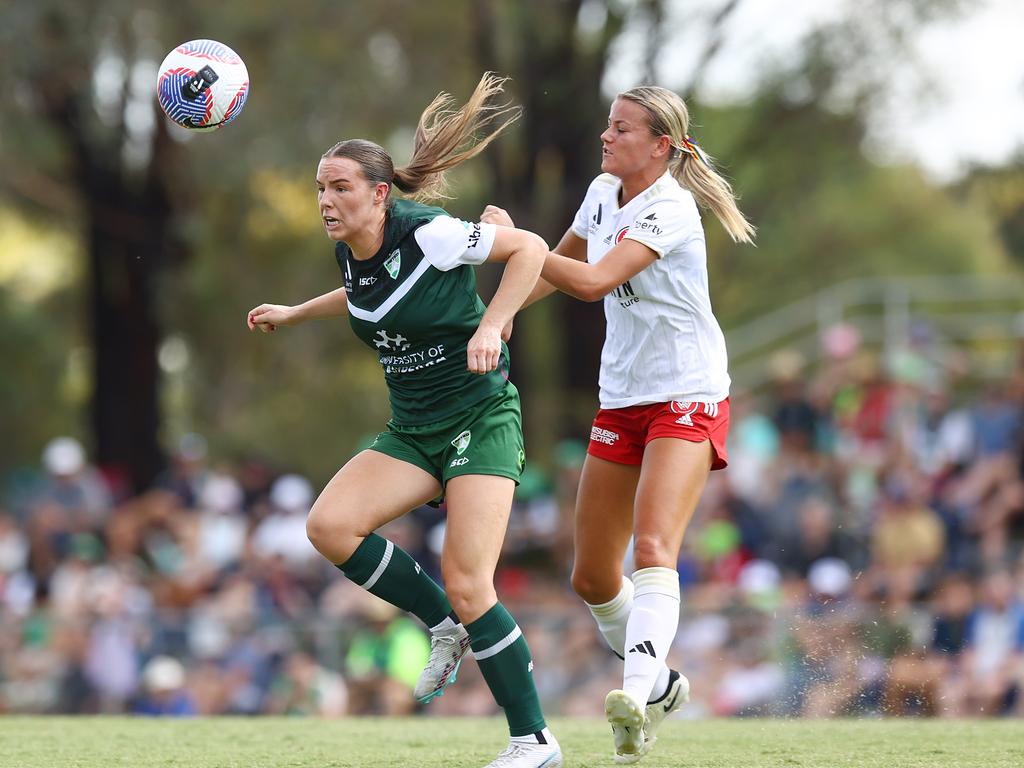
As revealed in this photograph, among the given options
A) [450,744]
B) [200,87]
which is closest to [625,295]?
[200,87]

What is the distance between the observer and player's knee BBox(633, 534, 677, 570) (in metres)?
5.55

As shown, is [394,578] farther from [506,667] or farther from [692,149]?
[692,149]

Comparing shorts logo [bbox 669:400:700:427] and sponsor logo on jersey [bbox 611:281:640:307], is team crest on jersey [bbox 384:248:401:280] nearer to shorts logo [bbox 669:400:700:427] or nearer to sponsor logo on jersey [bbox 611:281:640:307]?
sponsor logo on jersey [bbox 611:281:640:307]

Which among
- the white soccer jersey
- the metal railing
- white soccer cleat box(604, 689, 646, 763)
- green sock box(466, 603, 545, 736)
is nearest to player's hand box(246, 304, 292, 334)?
the white soccer jersey

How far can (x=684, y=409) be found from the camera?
18.7 ft

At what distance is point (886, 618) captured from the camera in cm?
999

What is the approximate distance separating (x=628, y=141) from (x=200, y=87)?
1766 millimetres

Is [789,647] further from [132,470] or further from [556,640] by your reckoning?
[132,470]

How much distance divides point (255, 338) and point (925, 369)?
60.8 feet

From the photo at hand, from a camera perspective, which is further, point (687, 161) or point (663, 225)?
point (687, 161)

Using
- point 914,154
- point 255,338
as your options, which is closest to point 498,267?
point 914,154

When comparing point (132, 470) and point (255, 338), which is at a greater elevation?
point (255, 338)

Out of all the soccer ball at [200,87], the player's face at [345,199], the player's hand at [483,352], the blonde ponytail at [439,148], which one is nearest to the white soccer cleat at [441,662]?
the player's hand at [483,352]

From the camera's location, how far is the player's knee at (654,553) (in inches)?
218
